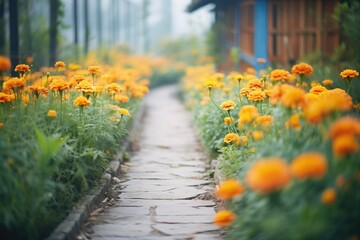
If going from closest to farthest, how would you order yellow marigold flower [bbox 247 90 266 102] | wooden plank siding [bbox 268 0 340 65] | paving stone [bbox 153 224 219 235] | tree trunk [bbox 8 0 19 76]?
1. paving stone [bbox 153 224 219 235]
2. yellow marigold flower [bbox 247 90 266 102]
3. tree trunk [bbox 8 0 19 76]
4. wooden plank siding [bbox 268 0 340 65]

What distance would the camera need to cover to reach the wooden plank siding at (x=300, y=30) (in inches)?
464

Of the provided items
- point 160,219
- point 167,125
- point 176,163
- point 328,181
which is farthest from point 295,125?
point 167,125

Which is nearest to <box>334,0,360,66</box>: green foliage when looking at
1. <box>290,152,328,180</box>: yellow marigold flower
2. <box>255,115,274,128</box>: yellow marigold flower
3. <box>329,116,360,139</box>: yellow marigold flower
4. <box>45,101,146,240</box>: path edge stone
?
<box>45,101,146,240</box>: path edge stone

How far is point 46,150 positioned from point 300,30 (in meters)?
9.09

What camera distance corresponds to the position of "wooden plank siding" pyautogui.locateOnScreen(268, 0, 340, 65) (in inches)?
464

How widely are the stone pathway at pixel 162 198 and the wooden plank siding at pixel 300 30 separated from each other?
3.49m

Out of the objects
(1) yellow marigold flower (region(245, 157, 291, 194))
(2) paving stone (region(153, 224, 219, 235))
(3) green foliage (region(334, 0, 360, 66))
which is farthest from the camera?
(3) green foliage (region(334, 0, 360, 66))

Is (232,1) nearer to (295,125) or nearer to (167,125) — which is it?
(167,125)

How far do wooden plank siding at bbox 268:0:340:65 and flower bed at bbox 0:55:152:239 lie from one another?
635 cm

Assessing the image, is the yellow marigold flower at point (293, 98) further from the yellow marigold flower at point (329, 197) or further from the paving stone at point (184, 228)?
the paving stone at point (184, 228)

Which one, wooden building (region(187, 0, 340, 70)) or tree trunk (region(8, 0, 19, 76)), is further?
wooden building (region(187, 0, 340, 70))

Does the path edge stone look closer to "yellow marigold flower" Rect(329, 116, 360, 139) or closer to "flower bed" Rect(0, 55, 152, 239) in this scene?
"flower bed" Rect(0, 55, 152, 239)

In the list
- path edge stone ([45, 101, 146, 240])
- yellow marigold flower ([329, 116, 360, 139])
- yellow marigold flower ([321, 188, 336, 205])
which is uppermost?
yellow marigold flower ([329, 116, 360, 139])

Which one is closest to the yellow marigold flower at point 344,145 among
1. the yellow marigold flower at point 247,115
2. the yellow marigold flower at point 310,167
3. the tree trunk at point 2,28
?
the yellow marigold flower at point 310,167
